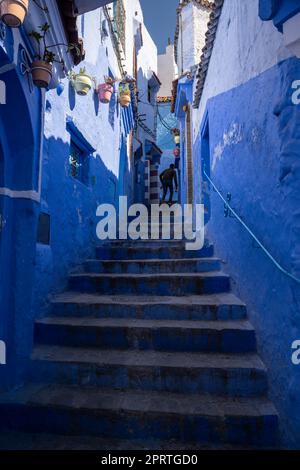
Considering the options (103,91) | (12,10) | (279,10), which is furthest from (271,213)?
(103,91)

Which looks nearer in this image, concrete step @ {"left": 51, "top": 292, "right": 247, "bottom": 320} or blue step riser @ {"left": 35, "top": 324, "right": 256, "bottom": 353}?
blue step riser @ {"left": 35, "top": 324, "right": 256, "bottom": 353}

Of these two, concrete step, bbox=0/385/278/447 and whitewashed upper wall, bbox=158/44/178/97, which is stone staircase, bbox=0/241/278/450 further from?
whitewashed upper wall, bbox=158/44/178/97

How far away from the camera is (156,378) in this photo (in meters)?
2.75

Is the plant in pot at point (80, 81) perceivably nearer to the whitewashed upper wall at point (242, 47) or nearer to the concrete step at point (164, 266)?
the whitewashed upper wall at point (242, 47)

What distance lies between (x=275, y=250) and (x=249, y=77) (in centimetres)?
203

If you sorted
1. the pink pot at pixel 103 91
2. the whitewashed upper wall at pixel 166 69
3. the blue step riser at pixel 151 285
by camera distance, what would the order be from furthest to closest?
1. the whitewashed upper wall at pixel 166 69
2. the pink pot at pixel 103 91
3. the blue step riser at pixel 151 285

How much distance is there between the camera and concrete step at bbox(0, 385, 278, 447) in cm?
233

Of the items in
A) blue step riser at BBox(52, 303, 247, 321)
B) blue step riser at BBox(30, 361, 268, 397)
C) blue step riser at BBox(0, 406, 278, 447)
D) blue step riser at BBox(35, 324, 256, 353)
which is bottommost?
blue step riser at BBox(0, 406, 278, 447)

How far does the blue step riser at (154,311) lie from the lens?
131 inches

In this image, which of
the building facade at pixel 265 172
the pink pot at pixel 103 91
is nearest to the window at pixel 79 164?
the pink pot at pixel 103 91

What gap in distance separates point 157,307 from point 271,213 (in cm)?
184

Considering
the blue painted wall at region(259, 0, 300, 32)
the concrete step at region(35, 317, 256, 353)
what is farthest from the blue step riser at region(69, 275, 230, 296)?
the blue painted wall at region(259, 0, 300, 32)

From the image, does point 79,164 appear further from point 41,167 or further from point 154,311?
point 154,311

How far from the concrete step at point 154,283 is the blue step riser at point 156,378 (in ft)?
4.58
